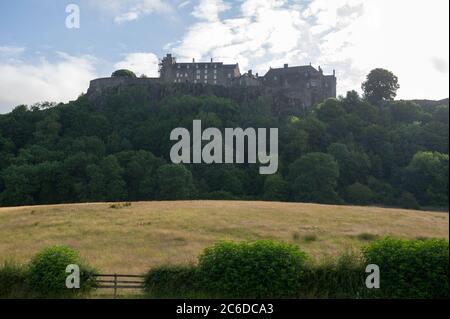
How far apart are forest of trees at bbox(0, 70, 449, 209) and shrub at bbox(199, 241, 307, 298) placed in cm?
6091

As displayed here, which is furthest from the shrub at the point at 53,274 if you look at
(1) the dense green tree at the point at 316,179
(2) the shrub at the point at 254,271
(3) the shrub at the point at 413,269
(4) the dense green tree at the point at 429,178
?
(4) the dense green tree at the point at 429,178

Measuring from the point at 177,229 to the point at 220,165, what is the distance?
182 ft

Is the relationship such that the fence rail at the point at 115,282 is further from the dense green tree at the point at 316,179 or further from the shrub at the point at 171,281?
the dense green tree at the point at 316,179

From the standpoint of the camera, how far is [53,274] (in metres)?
19.5

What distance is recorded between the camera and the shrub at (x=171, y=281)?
1955cm

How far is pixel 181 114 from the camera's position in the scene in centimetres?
10962

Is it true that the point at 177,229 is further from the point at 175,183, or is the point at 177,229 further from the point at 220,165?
the point at 220,165

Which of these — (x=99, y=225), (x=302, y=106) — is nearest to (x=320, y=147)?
(x=302, y=106)

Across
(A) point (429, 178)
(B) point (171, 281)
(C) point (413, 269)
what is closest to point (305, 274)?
(C) point (413, 269)

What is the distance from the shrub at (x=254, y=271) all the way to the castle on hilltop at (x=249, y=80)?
101 m

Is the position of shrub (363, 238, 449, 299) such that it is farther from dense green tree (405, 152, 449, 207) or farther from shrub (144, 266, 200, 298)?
dense green tree (405, 152, 449, 207)
